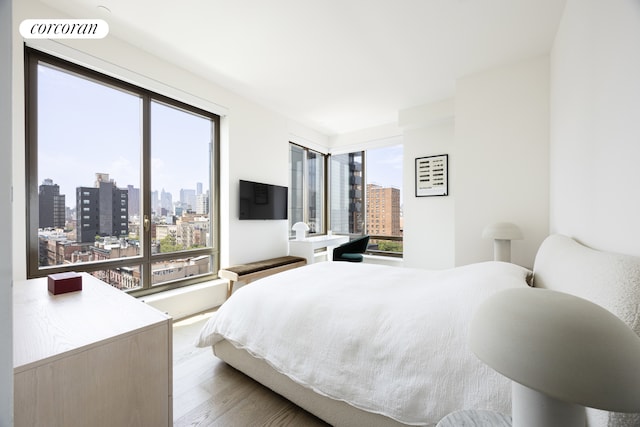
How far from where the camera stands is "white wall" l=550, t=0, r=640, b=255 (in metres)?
Result: 0.94

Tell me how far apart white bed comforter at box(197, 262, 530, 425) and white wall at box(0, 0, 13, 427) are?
3.60ft

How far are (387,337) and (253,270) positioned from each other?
7.99ft

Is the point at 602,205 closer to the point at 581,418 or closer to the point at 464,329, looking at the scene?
the point at 464,329

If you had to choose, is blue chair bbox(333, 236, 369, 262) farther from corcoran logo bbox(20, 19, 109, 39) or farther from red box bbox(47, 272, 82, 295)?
corcoran logo bbox(20, 19, 109, 39)

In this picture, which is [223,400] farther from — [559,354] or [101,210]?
[101,210]

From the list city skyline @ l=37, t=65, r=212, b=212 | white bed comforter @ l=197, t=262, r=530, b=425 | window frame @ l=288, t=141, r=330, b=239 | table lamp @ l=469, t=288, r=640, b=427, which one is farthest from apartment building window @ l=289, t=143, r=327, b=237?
table lamp @ l=469, t=288, r=640, b=427

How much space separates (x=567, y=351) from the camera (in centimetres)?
41

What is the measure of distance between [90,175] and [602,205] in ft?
12.0

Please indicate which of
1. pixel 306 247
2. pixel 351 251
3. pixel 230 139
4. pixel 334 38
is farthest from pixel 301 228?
pixel 334 38

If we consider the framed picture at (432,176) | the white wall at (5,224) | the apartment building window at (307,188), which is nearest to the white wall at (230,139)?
the apartment building window at (307,188)

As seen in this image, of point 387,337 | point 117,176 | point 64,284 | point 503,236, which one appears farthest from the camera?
point 117,176

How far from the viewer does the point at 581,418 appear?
49cm

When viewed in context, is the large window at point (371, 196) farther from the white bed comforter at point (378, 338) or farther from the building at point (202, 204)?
the white bed comforter at point (378, 338)

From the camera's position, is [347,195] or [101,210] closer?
[101,210]
